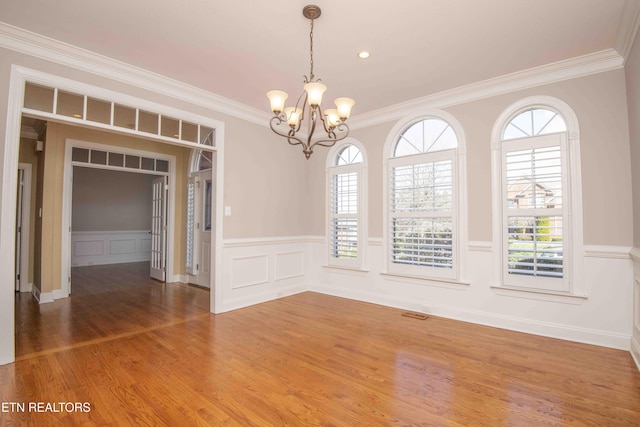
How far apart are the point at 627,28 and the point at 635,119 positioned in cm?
76

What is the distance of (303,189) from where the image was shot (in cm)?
553

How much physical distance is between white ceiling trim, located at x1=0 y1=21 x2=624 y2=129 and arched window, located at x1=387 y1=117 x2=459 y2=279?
345mm

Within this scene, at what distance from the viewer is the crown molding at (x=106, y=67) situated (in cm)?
275

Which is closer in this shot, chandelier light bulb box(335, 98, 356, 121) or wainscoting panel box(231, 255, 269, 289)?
chandelier light bulb box(335, 98, 356, 121)

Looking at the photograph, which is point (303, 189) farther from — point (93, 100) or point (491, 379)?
point (491, 379)

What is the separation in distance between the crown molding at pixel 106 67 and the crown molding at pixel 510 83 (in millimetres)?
2191

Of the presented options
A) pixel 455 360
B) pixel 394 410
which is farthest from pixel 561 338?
pixel 394 410

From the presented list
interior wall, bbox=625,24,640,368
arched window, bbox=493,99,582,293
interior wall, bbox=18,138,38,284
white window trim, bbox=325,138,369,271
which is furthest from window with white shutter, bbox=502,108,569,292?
interior wall, bbox=18,138,38,284

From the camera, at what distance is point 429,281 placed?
13.6 ft

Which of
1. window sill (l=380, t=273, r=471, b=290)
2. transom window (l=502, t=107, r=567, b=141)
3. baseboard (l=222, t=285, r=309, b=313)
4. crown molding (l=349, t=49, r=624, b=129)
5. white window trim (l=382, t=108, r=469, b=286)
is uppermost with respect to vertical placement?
crown molding (l=349, t=49, r=624, b=129)

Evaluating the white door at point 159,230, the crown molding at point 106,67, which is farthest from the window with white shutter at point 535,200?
the white door at point 159,230

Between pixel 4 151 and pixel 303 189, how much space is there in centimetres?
372

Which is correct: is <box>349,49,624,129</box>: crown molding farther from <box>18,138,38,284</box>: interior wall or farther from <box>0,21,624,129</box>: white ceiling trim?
<box>18,138,38,284</box>: interior wall

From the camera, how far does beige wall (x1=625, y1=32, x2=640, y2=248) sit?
2619 millimetres
